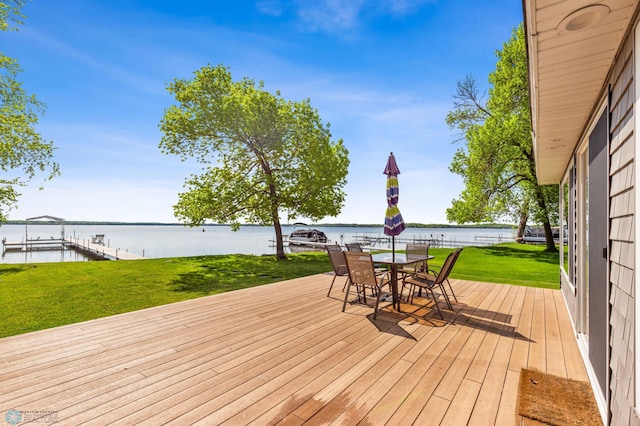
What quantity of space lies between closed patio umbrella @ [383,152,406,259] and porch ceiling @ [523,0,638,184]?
2.20 meters

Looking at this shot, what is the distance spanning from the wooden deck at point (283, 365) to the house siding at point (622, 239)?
756 mm

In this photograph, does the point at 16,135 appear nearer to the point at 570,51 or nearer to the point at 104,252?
the point at 570,51

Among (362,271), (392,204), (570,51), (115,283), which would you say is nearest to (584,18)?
(570,51)

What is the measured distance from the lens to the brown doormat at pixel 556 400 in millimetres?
2098

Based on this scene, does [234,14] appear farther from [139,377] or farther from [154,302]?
[139,377]

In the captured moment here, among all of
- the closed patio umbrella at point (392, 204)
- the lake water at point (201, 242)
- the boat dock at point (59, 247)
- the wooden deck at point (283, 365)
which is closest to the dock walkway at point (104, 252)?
the boat dock at point (59, 247)

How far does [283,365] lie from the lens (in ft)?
9.18

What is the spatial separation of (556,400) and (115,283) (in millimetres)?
8415

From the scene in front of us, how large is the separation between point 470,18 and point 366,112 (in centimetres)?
507

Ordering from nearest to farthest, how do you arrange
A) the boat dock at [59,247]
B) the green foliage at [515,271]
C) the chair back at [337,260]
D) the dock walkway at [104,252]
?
1. the chair back at [337,260]
2. the green foliage at [515,271]
3. the dock walkway at [104,252]
4. the boat dock at [59,247]

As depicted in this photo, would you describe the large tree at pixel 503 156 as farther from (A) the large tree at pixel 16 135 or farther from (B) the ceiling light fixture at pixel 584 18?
(A) the large tree at pixel 16 135

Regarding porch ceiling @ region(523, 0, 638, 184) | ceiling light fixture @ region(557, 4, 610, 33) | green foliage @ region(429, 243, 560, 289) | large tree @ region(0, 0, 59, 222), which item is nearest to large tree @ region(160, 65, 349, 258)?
large tree @ region(0, 0, 59, 222)

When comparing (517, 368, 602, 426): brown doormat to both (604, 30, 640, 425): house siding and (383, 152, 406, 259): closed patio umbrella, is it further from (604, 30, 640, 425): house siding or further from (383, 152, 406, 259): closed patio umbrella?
(383, 152, 406, 259): closed patio umbrella

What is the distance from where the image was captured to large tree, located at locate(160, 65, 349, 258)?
503 inches
